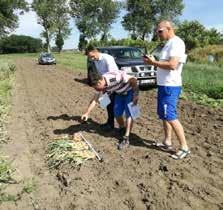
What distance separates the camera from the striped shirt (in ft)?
24.8

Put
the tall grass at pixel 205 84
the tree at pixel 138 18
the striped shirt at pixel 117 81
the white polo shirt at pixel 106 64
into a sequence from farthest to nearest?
1. the tree at pixel 138 18
2. the tall grass at pixel 205 84
3. the white polo shirt at pixel 106 64
4. the striped shirt at pixel 117 81

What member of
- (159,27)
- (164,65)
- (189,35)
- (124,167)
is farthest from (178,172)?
(189,35)

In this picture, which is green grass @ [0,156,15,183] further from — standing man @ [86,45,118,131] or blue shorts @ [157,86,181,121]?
blue shorts @ [157,86,181,121]

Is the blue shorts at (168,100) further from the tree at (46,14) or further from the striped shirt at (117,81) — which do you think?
the tree at (46,14)

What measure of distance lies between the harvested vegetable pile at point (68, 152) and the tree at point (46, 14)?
64.7m

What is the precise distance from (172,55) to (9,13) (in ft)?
204

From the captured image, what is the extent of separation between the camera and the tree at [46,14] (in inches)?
2768

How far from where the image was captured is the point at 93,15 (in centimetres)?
7469

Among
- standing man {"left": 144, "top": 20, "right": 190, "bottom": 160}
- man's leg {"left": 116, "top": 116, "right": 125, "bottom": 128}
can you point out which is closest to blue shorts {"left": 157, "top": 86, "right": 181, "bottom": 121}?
standing man {"left": 144, "top": 20, "right": 190, "bottom": 160}

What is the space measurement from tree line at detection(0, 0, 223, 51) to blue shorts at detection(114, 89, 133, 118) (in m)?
54.3

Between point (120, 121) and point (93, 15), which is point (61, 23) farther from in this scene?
point (120, 121)

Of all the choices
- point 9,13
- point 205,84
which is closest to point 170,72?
point 205,84

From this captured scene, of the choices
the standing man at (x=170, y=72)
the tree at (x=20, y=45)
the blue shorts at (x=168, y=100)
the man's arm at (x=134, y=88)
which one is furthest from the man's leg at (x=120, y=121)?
the tree at (x=20, y=45)

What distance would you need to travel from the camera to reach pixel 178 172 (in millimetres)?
6086
